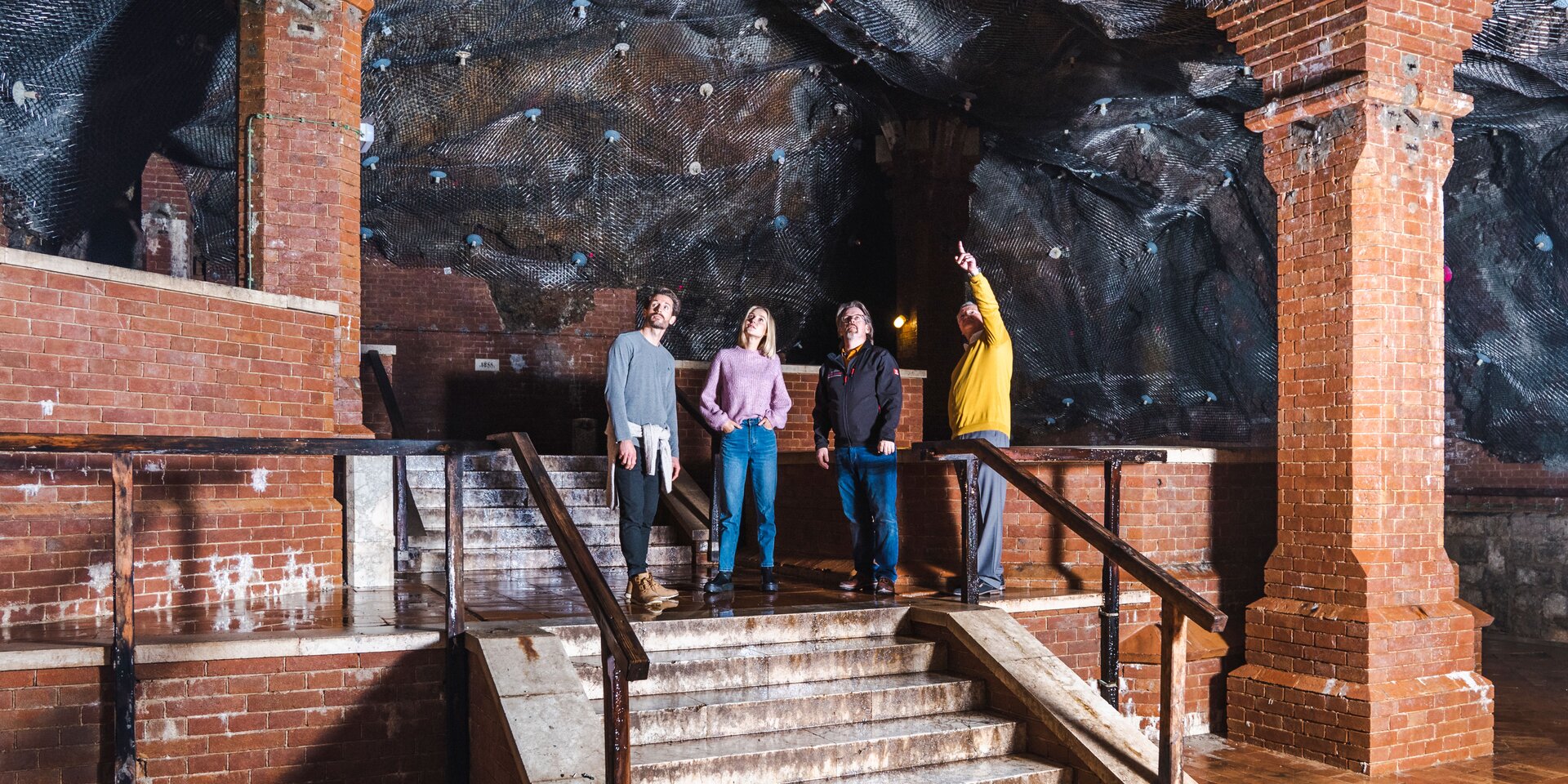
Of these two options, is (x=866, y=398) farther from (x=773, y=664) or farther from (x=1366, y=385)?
(x=1366, y=385)

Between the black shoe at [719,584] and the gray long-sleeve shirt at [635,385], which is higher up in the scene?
the gray long-sleeve shirt at [635,385]

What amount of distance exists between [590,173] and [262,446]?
25.5 feet

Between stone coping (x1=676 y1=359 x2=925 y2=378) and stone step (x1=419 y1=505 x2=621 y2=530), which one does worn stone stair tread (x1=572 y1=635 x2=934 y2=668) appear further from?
stone coping (x1=676 y1=359 x2=925 y2=378)

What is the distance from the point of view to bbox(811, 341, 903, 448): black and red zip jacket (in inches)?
239

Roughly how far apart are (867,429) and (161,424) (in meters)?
3.39

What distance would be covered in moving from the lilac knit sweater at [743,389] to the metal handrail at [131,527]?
159cm

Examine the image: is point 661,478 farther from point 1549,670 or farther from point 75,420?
point 1549,670

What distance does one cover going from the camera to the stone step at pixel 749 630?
4.80 m

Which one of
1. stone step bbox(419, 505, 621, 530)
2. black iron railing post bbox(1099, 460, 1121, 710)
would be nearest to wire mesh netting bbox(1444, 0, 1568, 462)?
black iron railing post bbox(1099, 460, 1121, 710)

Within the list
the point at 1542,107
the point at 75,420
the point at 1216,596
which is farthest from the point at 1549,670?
the point at 75,420

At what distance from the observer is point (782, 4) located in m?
9.75

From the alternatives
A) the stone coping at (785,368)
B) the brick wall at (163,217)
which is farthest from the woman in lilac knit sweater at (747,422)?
the brick wall at (163,217)

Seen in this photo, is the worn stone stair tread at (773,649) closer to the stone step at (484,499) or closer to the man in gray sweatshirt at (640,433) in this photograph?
the man in gray sweatshirt at (640,433)

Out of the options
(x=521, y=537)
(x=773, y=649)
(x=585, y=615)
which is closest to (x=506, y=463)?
(x=521, y=537)
